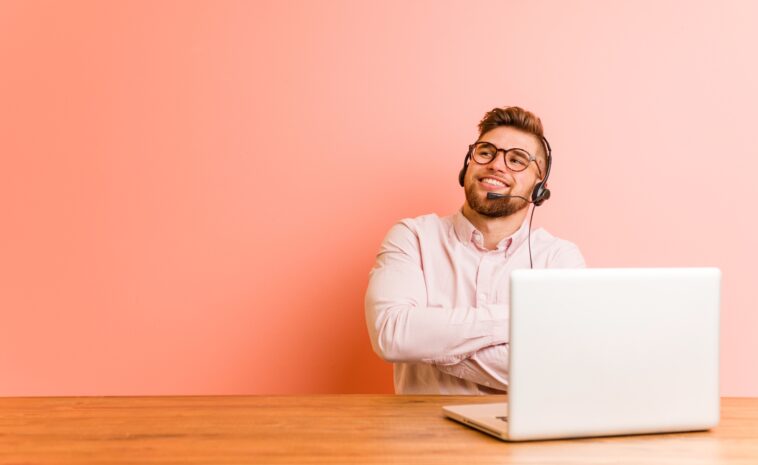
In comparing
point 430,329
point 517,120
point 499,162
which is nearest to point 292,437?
point 430,329

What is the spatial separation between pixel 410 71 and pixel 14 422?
1.87 metres

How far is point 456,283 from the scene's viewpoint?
2.55m

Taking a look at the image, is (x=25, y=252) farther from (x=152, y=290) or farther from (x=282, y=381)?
(x=282, y=381)

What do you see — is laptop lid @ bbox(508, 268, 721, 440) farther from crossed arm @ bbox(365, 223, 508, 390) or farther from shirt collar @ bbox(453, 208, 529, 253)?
shirt collar @ bbox(453, 208, 529, 253)

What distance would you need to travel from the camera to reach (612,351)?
143cm

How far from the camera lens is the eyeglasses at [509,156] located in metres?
2.66

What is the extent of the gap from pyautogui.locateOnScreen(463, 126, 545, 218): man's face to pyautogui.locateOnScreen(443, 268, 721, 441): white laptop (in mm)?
1149

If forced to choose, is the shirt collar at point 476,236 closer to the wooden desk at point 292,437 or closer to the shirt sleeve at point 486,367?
the shirt sleeve at point 486,367

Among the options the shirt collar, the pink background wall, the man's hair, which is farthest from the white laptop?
A: the pink background wall

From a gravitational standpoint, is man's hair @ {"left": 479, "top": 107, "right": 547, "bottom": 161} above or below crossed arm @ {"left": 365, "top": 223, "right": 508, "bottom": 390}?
above

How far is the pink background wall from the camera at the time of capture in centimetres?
285

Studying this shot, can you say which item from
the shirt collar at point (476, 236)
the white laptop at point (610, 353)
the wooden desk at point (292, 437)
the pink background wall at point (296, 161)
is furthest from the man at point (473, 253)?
the white laptop at point (610, 353)

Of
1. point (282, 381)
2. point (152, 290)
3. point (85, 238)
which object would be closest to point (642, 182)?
point (282, 381)

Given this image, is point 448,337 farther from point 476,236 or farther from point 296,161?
point 296,161
